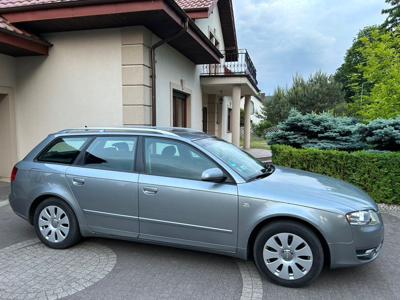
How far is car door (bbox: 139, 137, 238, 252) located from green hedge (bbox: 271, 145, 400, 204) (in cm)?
405

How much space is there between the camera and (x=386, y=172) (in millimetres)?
5887

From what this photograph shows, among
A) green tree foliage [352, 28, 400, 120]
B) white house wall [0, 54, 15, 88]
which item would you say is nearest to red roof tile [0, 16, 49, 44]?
white house wall [0, 54, 15, 88]

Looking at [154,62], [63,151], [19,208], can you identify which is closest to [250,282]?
[63,151]

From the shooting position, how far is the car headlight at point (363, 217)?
293cm

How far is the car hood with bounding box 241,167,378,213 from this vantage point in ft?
9.83

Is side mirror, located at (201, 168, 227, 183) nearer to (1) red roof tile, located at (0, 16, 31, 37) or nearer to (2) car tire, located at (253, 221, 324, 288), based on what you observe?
(2) car tire, located at (253, 221, 324, 288)

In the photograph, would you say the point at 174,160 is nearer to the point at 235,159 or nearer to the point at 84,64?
the point at 235,159

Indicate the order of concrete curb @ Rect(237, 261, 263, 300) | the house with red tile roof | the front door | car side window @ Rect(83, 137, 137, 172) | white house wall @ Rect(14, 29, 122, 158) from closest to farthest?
concrete curb @ Rect(237, 261, 263, 300) < car side window @ Rect(83, 137, 137, 172) < the house with red tile roof < white house wall @ Rect(14, 29, 122, 158) < the front door

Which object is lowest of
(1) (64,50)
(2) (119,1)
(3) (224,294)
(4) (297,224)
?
(3) (224,294)

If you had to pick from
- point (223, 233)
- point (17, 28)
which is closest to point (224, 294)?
point (223, 233)

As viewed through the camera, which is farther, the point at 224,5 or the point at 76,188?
the point at 224,5

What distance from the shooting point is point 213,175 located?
10.4 feet

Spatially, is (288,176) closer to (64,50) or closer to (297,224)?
(297,224)

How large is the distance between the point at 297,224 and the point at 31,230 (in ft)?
12.5
